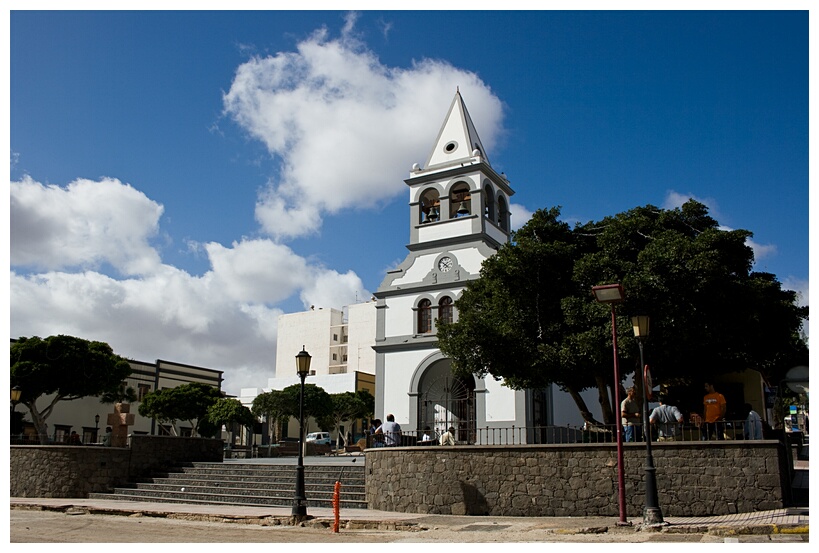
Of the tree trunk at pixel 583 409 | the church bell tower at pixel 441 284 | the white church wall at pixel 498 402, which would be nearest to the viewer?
the tree trunk at pixel 583 409

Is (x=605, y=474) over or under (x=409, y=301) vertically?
under

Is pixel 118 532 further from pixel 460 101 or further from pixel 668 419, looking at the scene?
pixel 460 101

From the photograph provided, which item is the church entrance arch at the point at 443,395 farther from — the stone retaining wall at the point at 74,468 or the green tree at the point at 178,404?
the green tree at the point at 178,404

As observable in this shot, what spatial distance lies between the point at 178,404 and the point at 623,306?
36327 millimetres

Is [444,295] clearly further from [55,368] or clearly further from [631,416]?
[55,368]

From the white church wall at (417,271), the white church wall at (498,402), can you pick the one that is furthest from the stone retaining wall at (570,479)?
the white church wall at (417,271)

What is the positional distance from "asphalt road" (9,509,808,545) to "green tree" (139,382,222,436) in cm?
3332

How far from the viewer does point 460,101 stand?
100 ft

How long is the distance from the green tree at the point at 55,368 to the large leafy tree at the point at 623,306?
24.4 metres

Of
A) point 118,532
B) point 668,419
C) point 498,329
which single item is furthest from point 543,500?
point 118,532

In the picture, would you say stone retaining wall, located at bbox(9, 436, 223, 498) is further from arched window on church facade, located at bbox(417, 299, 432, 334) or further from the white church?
arched window on church facade, located at bbox(417, 299, 432, 334)

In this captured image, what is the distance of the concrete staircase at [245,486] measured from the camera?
18.2m
